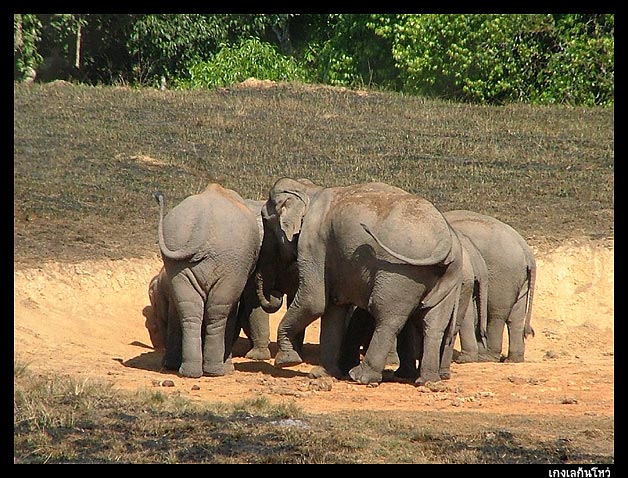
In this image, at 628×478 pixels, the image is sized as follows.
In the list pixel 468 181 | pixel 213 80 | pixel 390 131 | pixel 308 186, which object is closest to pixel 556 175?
pixel 468 181

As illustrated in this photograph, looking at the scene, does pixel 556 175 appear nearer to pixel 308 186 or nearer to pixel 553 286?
pixel 553 286

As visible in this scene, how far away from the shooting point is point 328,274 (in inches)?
559

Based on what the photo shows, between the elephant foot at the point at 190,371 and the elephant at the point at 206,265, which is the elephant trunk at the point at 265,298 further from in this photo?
the elephant foot at the point at 190,371

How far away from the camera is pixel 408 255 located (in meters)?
13.6

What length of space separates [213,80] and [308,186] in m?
21.5

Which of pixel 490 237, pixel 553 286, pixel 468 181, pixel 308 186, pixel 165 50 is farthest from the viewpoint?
pixel 165 50

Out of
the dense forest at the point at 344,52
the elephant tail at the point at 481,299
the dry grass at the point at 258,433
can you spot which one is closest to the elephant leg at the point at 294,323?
the dry grass at the point at 258,433

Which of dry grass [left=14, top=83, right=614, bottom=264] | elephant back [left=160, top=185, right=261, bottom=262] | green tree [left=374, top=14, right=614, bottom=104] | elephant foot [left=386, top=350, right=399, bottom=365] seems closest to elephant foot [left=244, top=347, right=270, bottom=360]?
elephant foot [left=386, top=350, right=399, bottom=365]

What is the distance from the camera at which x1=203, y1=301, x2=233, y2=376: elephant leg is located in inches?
563

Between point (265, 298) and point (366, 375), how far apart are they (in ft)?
6.23

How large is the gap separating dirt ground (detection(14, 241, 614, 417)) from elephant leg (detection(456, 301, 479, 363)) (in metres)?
0.53

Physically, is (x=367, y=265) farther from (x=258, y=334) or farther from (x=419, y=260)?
(x=258, y=334)

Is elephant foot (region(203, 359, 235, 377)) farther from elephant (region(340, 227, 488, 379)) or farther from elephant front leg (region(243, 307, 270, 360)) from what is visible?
elephant front leg (region(243, 307, 270, 360))

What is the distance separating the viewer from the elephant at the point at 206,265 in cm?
1404
